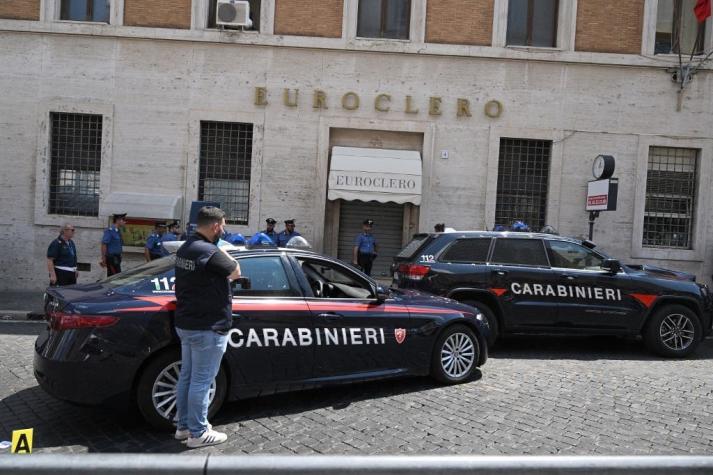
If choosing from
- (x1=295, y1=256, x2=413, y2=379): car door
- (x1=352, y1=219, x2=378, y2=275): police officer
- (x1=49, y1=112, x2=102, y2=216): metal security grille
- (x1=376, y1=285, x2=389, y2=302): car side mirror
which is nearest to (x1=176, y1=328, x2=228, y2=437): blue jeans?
(x1=295, y1=256, x2=413, y2=379): car door

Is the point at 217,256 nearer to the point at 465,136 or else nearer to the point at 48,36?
the point at 465,136

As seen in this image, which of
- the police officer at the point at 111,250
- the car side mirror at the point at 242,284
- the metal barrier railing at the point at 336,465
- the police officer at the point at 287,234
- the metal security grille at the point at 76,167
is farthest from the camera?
the metal security grille at the point at 76,167

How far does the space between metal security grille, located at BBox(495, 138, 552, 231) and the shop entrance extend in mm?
2422

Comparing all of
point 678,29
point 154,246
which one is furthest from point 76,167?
point 678,29

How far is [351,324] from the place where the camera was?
5488 millimetres

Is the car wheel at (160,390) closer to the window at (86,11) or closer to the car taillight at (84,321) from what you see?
the car taillight at (84,321)

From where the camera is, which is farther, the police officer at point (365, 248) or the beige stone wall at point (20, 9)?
the beige stone wall at point (20, 9)

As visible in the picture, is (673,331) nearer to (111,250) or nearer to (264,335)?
(264,335)

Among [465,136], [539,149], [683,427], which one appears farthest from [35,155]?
[683,427]

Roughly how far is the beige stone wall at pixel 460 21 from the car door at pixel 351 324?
30.4ft

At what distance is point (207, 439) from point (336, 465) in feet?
6.23

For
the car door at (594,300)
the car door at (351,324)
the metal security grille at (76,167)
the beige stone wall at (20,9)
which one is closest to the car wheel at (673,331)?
the car door at (594,300)

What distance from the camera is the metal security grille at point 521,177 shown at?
13727 mm

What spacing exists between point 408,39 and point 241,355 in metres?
10.6
